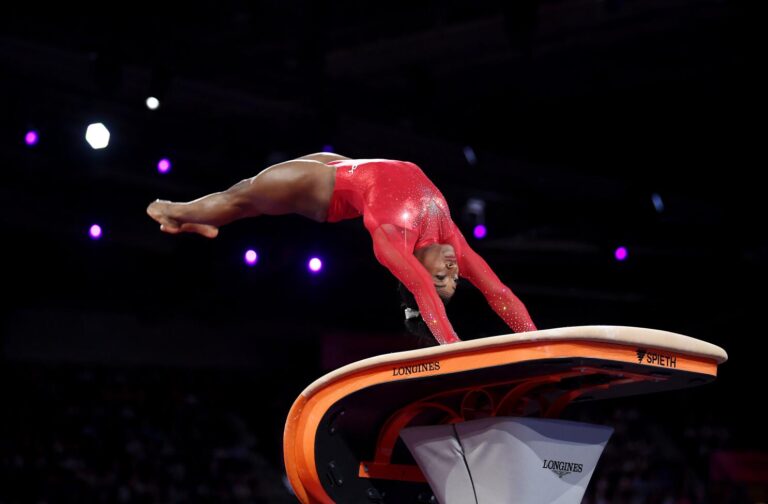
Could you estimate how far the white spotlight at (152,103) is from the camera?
18.5ft

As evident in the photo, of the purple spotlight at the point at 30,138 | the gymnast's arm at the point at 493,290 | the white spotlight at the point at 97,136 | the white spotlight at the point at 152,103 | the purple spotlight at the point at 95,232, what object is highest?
the white spotlight at the point at 152,103

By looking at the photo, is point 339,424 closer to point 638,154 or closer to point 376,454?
point 376,454

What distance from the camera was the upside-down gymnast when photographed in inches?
108

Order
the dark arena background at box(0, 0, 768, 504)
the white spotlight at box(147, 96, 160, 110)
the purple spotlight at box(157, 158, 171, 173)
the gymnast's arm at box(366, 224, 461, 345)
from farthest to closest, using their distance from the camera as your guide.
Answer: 1. the purple spotlight at box(157, 158, 171, 173)
2. the dark arena background at box(0, 0, 768, 504)
3. the white spotlight at box(147, 96, 160, 110)
4. the gymnast's arm at box(366, 224, 461, 345)

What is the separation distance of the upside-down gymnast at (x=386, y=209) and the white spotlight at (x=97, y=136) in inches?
112

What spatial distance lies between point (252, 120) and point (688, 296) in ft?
17.3

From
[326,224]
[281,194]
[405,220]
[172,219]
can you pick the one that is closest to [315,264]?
[326,224]

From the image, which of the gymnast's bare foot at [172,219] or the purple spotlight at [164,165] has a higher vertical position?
the purple spotlight at [164,165]

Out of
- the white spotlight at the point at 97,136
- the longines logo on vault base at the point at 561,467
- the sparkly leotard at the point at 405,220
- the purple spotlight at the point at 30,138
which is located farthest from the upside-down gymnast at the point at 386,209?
the purple spotlight at the point at 30,138

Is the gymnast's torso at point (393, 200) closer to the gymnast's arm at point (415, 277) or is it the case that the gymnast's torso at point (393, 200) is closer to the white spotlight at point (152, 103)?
the gymnast's arm at point (415, 277)

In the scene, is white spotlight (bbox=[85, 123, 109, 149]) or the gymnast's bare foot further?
white spotlight (bbox=[85, 123, 109, 149])

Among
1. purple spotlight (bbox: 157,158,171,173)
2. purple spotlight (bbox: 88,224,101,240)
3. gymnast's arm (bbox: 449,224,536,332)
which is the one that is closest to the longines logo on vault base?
gymnast's arm (bbox: 449,224,536,332)

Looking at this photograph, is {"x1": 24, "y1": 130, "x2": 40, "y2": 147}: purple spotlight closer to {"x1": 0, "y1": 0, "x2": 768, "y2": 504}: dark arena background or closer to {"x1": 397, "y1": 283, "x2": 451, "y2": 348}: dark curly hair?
{"x1": 0, "y1": 0, "x2": 768, "y2": 504}: dark arena background

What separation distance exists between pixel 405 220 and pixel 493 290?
1.31 ft
